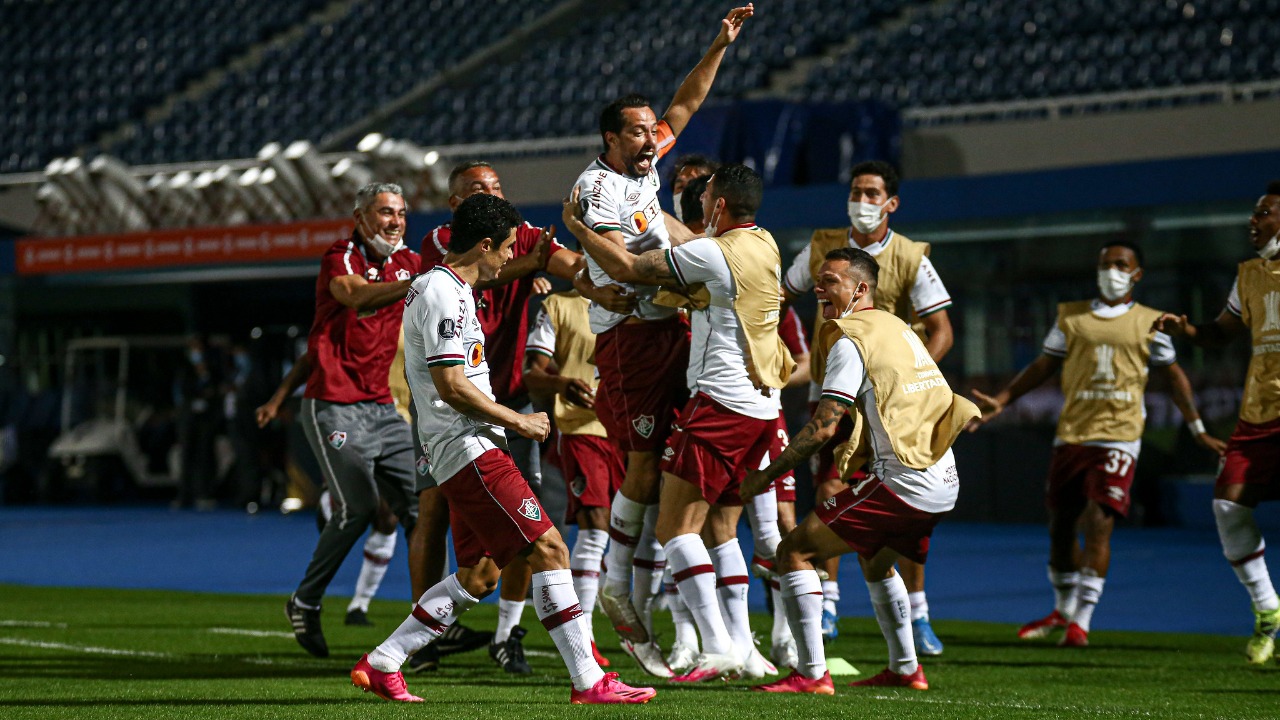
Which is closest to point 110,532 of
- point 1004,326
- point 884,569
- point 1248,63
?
point 1004,326

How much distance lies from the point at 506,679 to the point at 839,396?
1952 mm

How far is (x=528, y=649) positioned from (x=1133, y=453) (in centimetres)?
329

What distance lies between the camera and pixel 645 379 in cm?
643

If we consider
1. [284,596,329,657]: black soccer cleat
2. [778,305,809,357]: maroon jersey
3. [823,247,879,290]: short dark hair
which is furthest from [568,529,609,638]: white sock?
[823,247,879,290]: short dark hair

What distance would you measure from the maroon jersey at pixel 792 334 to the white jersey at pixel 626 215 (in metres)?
1.57

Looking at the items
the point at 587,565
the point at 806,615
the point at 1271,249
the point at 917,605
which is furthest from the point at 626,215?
the point at 1271,249

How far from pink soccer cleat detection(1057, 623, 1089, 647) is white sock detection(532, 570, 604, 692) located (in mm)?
3190

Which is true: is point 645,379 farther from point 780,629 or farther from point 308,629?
point 308,629

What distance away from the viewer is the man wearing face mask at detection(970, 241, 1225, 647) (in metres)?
8.08

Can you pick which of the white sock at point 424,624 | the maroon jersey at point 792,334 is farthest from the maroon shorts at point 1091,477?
the white sock at point 424,624

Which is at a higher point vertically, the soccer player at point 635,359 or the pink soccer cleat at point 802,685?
the soccer player at point 635,359

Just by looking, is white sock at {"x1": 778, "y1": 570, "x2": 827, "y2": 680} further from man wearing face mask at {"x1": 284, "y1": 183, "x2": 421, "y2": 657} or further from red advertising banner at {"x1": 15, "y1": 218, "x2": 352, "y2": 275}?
red advertising banner at {"x1": 15, "y1": 218, "x2": 352, "y2": 275}

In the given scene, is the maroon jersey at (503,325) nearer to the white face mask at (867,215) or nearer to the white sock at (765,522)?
the white sock at (765,522)

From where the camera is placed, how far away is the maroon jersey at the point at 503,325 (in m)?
6.75
